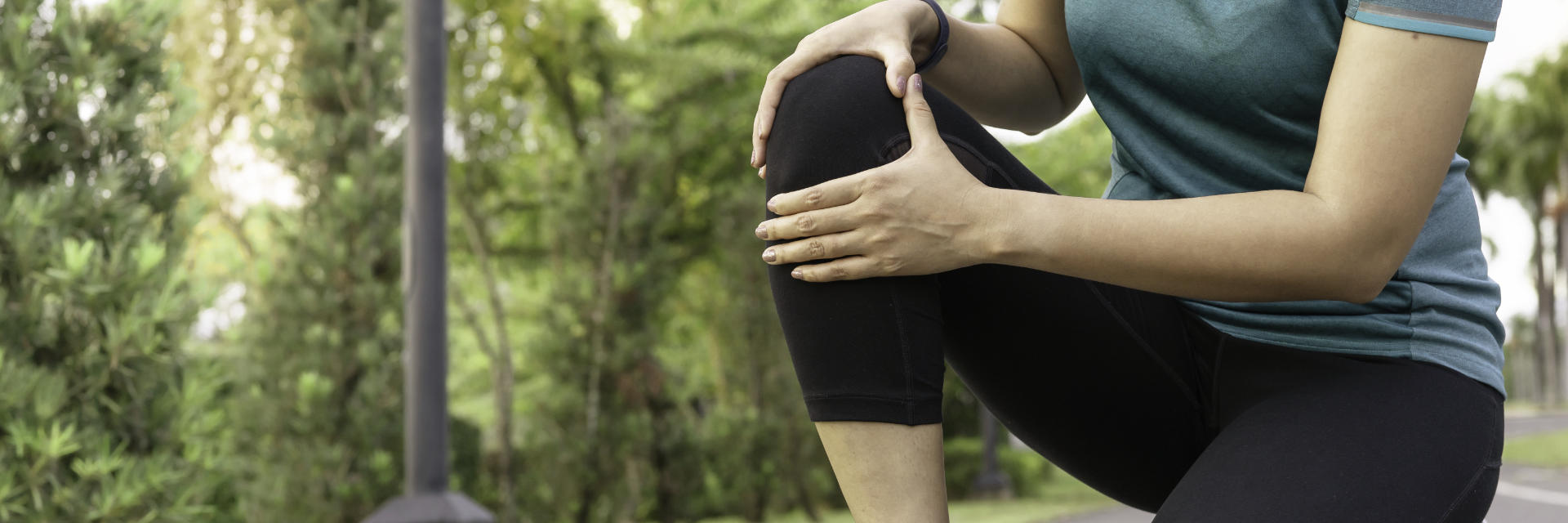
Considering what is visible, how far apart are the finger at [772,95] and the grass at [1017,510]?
7650 millimetres

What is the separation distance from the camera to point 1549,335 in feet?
103

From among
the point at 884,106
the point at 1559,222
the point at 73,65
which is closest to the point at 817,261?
the point at 884,106

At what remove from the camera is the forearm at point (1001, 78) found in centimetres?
146

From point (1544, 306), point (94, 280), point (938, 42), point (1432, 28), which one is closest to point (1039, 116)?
point (938, 42)

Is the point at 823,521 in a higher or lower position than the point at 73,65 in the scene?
lower

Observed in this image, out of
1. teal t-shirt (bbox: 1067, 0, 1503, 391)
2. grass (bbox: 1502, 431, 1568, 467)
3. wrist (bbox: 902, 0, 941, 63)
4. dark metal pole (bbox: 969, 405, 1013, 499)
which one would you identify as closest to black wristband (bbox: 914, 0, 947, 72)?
wrist (bbox: 902, 0, 941, 63)

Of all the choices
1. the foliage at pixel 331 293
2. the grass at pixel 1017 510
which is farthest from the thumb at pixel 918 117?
the grass at pixel 1017 510

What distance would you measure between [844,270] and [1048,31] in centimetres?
66

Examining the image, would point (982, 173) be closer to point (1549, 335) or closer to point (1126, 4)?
point (1126, 4)

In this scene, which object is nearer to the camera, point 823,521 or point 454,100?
point 454,100

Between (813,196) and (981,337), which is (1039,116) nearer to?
(981,337)

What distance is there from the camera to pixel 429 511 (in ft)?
13.2

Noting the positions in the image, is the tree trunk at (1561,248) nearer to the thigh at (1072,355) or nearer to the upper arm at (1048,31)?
the upper arm at (1048,31)

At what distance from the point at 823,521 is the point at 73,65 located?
25.0 feet
